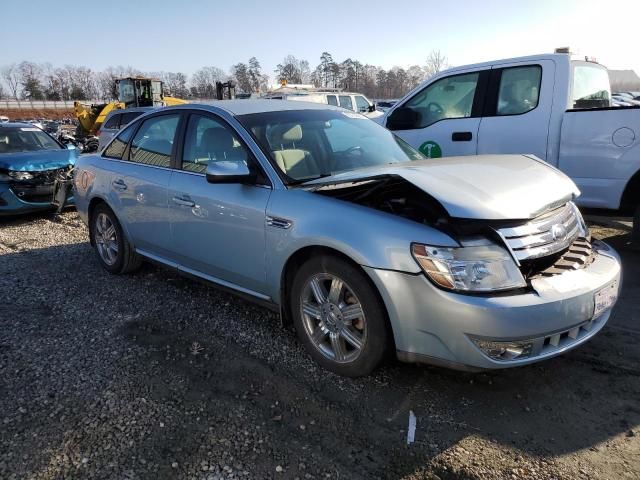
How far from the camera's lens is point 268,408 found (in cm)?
282

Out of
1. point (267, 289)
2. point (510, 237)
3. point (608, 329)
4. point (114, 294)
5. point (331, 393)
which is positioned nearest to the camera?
point (510, 237)

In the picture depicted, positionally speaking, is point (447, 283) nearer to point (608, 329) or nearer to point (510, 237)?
point (510, 237)

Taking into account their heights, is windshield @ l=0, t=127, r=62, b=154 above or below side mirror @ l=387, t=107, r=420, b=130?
below

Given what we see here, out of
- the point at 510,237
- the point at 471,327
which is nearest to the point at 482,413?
the point at 471,327

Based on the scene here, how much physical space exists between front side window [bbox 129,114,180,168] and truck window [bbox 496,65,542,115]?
3614 millimetres

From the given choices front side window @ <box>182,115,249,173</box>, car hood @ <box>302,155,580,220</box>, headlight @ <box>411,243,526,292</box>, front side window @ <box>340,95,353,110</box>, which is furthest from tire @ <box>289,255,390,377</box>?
front side window @ <box>340,95,353,110</box>

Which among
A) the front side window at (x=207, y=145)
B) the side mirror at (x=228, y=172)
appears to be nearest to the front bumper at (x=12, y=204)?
the front side window at (x=207, y=145)

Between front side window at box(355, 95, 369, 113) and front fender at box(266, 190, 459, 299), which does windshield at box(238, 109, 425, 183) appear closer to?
front fender at box(266, 190, 459, 299)

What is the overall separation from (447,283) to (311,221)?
929 millimetres

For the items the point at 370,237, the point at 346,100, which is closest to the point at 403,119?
the point at 370,237

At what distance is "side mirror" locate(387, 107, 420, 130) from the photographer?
6160mm

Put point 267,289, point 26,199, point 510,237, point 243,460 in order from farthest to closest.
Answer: point 26,199
point 267,289
point 510,237
point 243,460

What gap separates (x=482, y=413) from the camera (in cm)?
274

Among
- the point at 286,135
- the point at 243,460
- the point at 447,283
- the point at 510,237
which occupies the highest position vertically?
the point at 286,135
